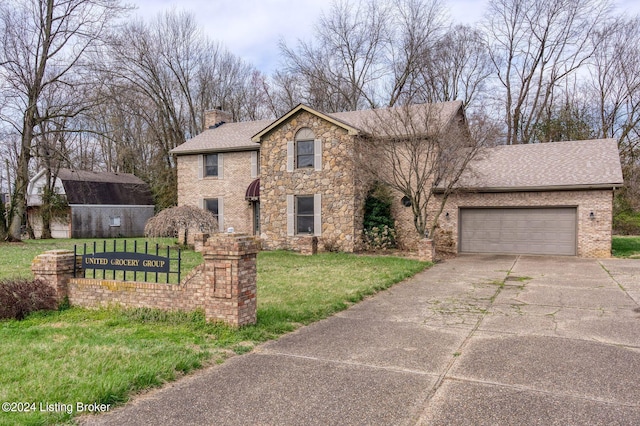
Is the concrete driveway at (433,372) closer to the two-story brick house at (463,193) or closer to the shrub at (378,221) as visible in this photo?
the two-story brick house at (463,193)

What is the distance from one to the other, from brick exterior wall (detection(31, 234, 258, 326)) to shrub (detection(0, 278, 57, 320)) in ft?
0.46

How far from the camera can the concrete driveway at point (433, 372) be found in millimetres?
3830

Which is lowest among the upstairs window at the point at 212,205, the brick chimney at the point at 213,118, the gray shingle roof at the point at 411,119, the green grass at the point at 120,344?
the green grass at the point at 120,344

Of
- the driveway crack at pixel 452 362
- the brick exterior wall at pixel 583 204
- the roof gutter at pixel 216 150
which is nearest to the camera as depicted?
the driveway crack at pixel 452 362

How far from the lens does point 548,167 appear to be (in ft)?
57.3

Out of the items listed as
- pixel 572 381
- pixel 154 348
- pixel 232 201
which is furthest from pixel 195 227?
pixel 572 381

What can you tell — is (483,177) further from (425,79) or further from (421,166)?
(425,79)

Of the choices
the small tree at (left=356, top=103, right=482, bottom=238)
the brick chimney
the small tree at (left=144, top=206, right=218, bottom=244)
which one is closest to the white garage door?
the small tree at (left=356, top=103, right=482, bottom=238)

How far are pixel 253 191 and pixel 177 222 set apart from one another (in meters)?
4.32

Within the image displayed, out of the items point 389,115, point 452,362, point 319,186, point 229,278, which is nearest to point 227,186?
point 319,186

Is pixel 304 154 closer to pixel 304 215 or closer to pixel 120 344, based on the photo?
pixel 304 215

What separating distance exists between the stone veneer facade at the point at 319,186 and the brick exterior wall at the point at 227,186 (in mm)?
3160

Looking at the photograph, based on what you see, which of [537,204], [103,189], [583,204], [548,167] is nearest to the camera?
[583,204]

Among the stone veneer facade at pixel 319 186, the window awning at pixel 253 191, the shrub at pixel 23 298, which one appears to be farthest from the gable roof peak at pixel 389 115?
the shrub at pixel 23 298
